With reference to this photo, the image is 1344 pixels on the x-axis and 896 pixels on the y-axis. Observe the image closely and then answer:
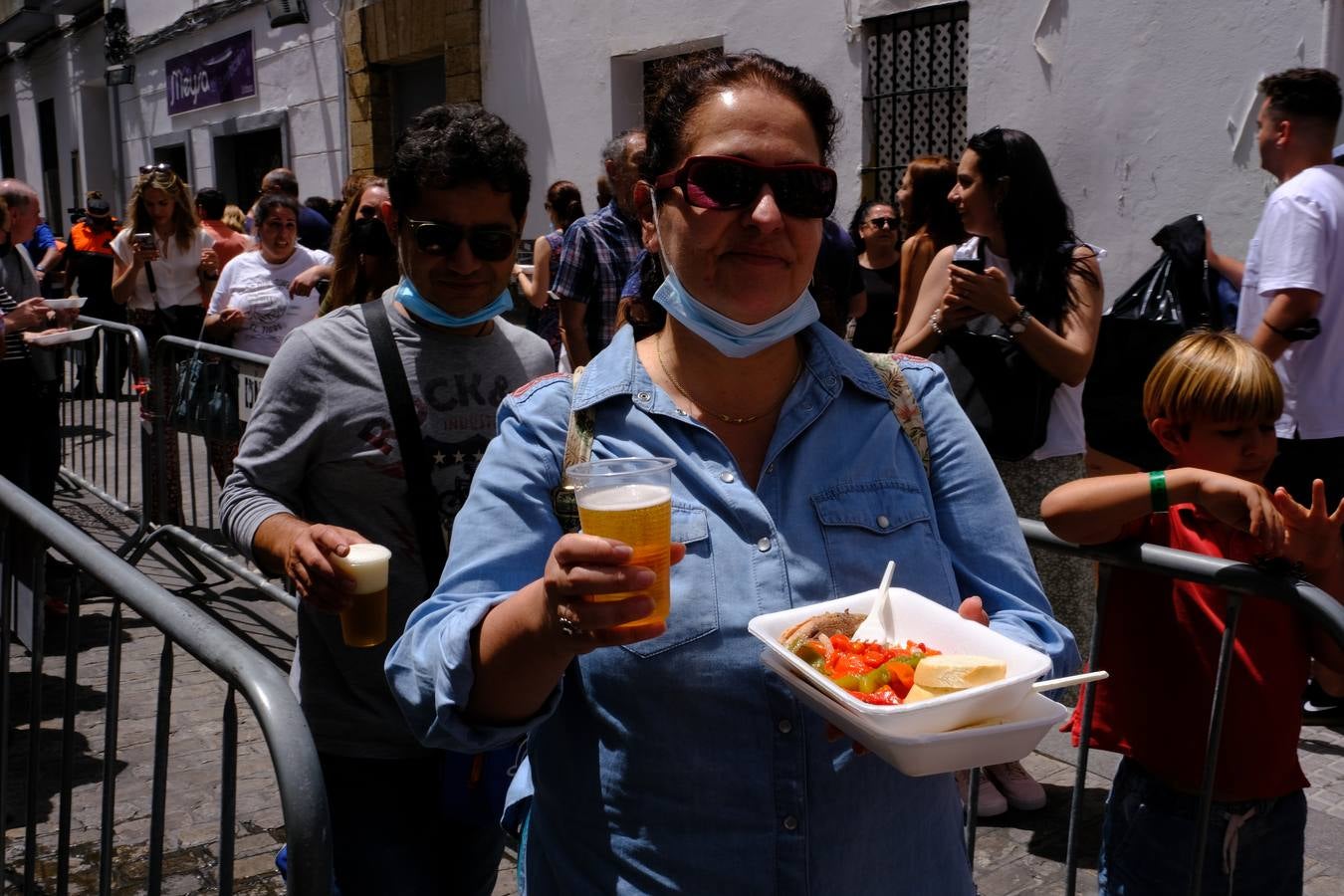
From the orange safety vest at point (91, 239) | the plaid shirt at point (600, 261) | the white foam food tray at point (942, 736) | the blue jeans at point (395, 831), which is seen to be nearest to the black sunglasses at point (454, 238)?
the blue jeans at point (395, 831)

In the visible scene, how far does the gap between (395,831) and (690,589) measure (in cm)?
115

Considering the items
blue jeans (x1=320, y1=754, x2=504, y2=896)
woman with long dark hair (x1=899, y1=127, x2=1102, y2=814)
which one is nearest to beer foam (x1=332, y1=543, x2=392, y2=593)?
blue jeans (x1=320, y1=754, x2=504, y2=896)

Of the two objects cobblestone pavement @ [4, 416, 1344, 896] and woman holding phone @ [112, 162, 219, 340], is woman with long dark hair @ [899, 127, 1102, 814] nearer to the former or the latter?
cobblestone pavement @ [4, 416, 1344, 896]

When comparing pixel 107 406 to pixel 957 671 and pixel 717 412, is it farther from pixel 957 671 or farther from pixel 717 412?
pixel 957 671

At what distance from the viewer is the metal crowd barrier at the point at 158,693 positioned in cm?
175

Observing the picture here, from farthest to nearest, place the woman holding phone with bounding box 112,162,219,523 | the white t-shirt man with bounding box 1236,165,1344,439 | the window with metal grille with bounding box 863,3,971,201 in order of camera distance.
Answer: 1. the woman holding phone with bounding box 112,162,219,523
2. the window with metal grille with bounding box 863,3,971,201
3. the white t-shirt man with bounding box 1236,165,1344,439

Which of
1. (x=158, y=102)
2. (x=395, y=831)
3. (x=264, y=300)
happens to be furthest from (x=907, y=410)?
(x=158, y=102)

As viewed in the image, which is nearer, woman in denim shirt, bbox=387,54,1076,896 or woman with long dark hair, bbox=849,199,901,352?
woman in denim shirt, bbox=387,54,1076,896

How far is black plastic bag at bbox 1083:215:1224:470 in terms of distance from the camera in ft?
16.9

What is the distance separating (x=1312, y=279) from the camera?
476 centimetres

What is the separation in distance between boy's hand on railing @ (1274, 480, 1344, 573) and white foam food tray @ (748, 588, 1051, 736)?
0.93m

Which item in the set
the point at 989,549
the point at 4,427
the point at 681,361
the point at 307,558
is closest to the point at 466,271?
the point at 307,558

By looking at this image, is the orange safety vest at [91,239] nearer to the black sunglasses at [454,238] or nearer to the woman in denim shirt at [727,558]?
the black sunglasses at [454,238]

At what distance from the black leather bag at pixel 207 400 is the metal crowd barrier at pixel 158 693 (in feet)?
9.92
